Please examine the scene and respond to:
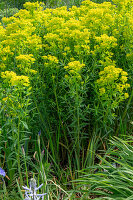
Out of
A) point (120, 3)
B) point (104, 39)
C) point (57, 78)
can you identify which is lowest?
point (57, 78)

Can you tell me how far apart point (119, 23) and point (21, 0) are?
10190 mm

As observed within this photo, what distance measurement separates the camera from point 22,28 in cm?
304

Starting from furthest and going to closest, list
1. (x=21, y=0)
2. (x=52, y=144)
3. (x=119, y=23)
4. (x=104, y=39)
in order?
(x=21, y=0)
(x=119, y=23)
(x=52, y=144)
(x=104, y=39)

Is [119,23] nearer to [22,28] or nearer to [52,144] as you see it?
[22,28]

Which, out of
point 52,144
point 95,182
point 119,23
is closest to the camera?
point 95,182

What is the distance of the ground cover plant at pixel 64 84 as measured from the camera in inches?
104

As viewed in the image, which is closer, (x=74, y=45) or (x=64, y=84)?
(x=64, y=84)

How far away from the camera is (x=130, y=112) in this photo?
3.48 meters

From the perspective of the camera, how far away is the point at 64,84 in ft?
9.03

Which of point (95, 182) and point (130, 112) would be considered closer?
point (95, 182)

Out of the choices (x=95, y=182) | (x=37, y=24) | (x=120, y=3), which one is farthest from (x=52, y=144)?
A: (x=120, y=3)

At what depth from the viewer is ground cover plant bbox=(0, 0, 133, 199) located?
265 cm

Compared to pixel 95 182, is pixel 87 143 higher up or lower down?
lower down

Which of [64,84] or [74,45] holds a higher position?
[74,45]
